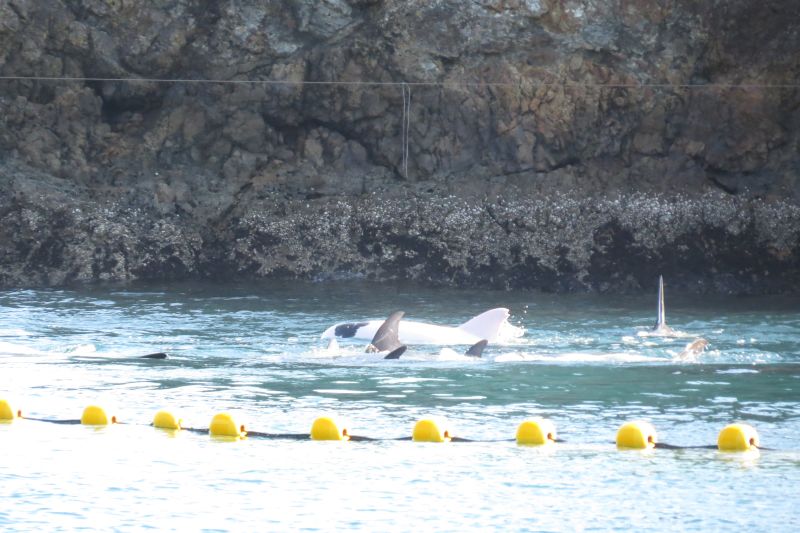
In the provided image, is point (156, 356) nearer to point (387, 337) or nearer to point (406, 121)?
point (387, 337)

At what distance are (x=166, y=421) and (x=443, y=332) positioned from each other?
7.68 metres

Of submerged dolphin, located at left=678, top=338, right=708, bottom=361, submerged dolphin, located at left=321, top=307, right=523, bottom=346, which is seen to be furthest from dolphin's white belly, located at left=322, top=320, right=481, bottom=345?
submerged dolphin, located at left=678, top=338, right=708, bottom=361

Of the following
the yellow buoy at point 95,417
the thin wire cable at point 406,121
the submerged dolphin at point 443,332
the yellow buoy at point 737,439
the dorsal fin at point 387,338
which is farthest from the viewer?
the thin wire cable at point 406,121

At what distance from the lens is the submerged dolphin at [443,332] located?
67.4ft

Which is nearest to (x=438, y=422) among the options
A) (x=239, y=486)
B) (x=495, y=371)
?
(x=239, y=486)

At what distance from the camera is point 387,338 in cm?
1933

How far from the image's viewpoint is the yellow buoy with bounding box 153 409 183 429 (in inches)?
545

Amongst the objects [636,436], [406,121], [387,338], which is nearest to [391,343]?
[387,338]

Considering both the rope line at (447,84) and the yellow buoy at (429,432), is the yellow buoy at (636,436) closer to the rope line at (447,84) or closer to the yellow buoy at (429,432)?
the yellow buoy at (429,432)

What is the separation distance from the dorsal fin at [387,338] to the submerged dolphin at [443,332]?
2.38 feet

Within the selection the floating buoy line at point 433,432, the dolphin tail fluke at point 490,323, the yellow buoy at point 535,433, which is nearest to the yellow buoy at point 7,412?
the floating buoy line at point 433,432

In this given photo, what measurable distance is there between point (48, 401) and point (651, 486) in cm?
737

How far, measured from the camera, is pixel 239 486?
37.3 ft

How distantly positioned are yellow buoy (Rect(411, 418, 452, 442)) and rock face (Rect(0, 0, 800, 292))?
54.4 feet
